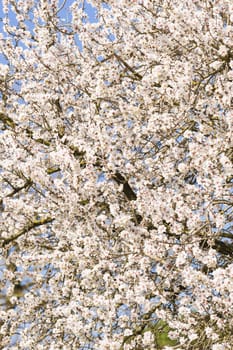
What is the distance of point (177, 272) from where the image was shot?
5645 millimetres

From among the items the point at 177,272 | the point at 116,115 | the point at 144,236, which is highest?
the point at 116,115

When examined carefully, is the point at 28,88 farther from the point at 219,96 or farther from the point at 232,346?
the point at 232,346

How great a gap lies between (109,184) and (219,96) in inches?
61.7

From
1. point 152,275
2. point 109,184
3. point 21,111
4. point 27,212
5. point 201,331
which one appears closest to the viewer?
point 201,331

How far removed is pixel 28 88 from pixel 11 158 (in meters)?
1.27

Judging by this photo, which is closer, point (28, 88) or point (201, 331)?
point (201, 331)

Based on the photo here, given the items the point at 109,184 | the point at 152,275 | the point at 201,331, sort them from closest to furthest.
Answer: the point at 201,331 → the point at 152,275 → the point at 109,184

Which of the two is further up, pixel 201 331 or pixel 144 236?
pixel 144 236

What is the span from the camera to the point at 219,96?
19.0 feet

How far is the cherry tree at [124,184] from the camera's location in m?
5.52

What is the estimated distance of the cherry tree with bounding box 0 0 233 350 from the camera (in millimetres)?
5523

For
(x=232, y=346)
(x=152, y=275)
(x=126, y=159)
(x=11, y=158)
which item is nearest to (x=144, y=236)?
(x=152, y=275)

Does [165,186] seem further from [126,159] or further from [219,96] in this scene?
[219,96]

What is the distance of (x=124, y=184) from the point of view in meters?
6.93
